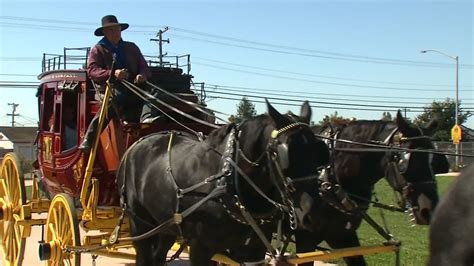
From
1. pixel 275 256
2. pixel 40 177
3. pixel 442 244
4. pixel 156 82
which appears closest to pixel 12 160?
pixel 40 177

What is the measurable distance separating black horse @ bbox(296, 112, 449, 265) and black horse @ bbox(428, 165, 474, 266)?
2774mm

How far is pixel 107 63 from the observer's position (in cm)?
652

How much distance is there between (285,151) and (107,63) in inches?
121

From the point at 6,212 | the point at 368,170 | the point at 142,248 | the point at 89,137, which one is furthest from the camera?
the point at 6,212

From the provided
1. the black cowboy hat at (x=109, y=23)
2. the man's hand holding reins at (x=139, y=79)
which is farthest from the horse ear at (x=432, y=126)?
the black cowboy hat at (x=109, y=23)

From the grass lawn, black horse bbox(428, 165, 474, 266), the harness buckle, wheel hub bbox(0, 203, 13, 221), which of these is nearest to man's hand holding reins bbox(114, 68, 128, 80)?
the harness buckle

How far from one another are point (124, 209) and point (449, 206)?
14.4 ft

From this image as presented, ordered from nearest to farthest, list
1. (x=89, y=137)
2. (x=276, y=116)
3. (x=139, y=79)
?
(x=276, y=116) < (x=139, y=79) < (x=89, y=137)

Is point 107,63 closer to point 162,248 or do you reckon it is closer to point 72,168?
point 72,168

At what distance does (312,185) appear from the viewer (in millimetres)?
4039

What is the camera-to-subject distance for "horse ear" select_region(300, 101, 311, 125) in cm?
445

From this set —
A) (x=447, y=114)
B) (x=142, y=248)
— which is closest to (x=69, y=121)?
(x=142, y=248)

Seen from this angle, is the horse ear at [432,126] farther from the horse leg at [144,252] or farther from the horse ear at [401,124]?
the horse leg at [144,252]

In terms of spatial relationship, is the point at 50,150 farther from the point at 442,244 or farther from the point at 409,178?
the point at 442,244
